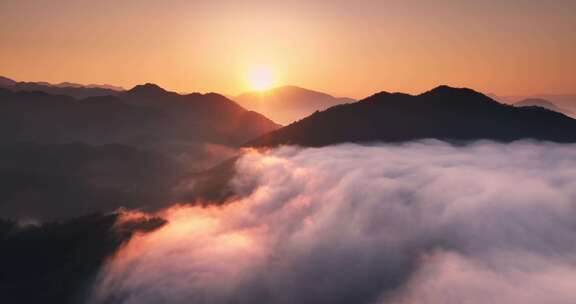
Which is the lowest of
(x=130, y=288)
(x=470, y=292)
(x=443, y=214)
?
(x=130, y=288)

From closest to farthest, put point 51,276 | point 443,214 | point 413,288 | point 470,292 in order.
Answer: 1. point 470,292
2. point 413,288
3. point 51,276
4. point 443,214

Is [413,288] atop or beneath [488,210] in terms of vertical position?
beneath

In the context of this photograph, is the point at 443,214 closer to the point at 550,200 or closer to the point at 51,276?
the point at 550,200

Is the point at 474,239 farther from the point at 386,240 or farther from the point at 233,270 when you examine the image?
the point at 233,270

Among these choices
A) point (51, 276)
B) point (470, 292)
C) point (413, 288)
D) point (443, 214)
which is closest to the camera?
point (470, 292)

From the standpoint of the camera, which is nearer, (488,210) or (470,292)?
(470,292)

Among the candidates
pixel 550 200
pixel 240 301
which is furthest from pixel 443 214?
pixel 240 301
